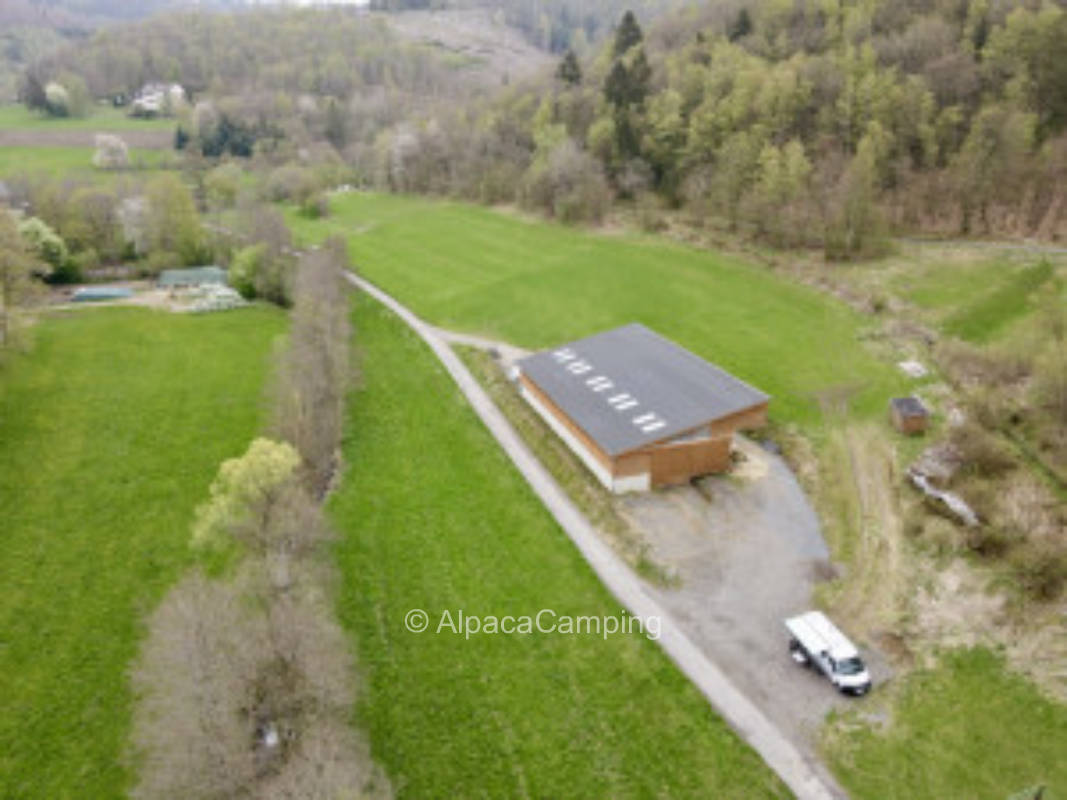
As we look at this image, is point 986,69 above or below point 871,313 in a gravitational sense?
above

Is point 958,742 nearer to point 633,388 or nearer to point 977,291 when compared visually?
point 633,388

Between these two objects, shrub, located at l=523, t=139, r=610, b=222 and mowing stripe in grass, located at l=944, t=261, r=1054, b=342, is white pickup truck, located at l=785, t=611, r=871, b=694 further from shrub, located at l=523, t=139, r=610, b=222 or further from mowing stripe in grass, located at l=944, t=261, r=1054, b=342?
shrub, located at l=523, t=139, r=610, b=222

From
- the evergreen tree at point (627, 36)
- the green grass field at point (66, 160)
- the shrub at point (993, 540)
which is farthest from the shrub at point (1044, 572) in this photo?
the green grass field at point (66, 160)

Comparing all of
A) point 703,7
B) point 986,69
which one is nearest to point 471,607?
point 986,69

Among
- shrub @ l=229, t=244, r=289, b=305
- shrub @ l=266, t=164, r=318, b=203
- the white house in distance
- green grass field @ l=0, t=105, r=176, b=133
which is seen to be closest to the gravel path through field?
shrub @ l=229, t=244, r=289, b=305

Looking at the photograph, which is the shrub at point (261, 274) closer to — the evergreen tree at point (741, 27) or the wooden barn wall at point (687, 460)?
the wooden barn wall at point (687, 460)

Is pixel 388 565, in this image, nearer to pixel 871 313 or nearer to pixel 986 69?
pixel 871 313
